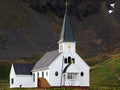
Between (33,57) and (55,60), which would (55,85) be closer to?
(55,60)

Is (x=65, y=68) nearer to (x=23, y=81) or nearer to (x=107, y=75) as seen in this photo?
(x=23, y=81)

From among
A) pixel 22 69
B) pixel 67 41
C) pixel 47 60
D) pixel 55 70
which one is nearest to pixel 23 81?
pixel 22 69

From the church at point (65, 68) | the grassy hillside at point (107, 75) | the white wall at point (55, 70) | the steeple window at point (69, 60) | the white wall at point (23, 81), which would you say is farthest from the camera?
the grassy hillside at point (107, 75)

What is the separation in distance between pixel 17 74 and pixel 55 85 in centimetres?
1094

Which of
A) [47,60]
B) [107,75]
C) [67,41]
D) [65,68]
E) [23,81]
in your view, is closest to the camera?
[65,68]

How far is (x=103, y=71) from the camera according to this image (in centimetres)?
11769

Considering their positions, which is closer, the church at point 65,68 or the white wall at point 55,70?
the church at point 65,68

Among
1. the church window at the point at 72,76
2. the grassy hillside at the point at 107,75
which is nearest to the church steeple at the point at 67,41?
the church window at the point at 72,76

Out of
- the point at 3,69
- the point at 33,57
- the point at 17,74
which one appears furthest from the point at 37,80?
the point at 33,57

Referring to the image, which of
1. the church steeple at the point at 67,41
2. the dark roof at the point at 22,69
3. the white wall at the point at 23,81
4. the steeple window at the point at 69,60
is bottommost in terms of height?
the white wall at the point at 23,81

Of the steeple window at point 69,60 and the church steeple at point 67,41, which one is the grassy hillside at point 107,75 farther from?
the church steeple at point 67,41

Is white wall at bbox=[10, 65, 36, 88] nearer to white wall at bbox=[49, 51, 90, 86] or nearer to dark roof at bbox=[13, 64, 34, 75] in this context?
dark roof at bbox=[13, 64, 34, 75]

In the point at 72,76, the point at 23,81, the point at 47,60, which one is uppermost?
the point at 47,60

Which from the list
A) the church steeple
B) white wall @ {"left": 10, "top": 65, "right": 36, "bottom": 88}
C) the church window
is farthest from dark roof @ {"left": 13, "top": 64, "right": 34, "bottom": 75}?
the church window
